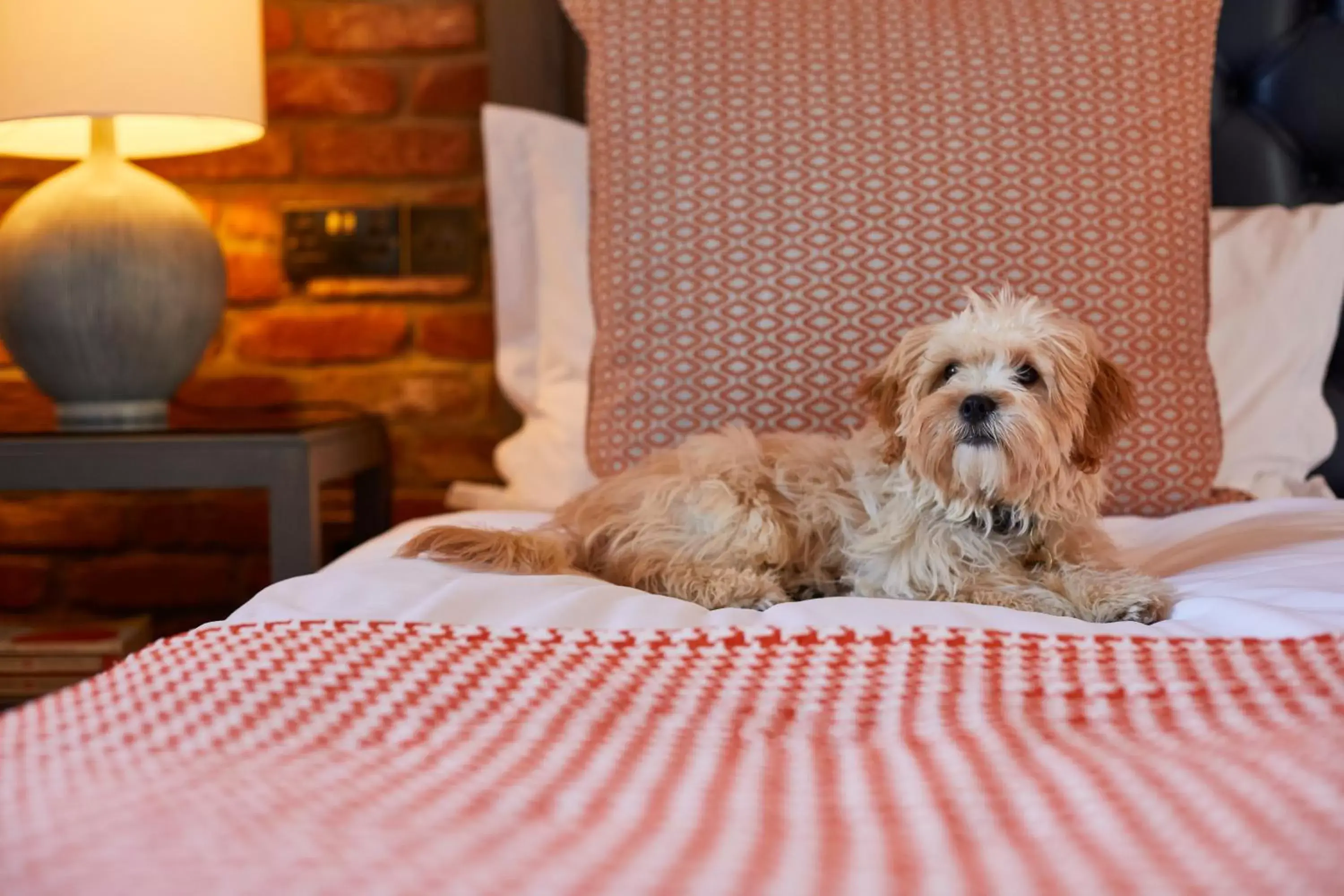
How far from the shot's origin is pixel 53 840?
0.50m

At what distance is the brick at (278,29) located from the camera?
2.14 metres

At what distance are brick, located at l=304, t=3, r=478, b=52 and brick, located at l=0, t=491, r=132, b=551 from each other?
93 centimetres

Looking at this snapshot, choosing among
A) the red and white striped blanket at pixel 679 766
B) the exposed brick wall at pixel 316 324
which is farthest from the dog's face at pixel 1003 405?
the exposed brick wall at pixel 316 324

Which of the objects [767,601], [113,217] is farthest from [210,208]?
[767,601]

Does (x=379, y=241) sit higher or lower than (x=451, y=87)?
lower

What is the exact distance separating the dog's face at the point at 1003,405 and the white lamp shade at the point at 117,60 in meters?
1.04

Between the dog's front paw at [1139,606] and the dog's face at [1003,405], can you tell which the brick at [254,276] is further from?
the dog's front paw at [1139,606]

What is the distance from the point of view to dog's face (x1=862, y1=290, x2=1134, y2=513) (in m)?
1.17

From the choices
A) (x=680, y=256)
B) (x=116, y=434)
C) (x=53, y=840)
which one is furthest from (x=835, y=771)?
(x=116, y=434)

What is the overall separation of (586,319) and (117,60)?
721 millimetres

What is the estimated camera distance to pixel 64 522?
219cm

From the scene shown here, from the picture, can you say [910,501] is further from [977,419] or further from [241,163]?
[241,163]

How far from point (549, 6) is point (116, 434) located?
0.99 metres

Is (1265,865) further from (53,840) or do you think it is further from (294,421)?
(294,421)
